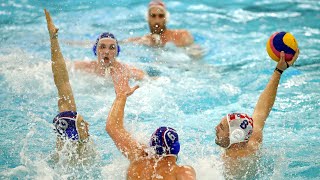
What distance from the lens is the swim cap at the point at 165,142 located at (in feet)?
13.5

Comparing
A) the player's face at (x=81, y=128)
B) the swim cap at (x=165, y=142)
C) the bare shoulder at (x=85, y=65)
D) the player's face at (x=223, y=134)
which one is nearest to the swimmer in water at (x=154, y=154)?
the swim cap at (x=165, y=142)

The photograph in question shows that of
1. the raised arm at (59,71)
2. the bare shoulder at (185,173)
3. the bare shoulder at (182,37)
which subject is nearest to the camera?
the bare shoulder at (185,173)

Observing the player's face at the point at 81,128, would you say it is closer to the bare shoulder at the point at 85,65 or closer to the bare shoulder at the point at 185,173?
the bare shoulder at the point at 185,173

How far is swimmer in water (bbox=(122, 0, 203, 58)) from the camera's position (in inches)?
330

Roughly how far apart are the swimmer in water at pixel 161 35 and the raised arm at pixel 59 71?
3368 mm

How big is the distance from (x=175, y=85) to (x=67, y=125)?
292 centimetres

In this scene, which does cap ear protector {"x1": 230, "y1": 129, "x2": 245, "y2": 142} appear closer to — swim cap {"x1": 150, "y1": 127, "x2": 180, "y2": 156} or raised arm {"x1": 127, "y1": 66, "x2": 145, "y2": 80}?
swim cap {"x1": 150, "y1": 127, "x2": 180, "y2": 156}

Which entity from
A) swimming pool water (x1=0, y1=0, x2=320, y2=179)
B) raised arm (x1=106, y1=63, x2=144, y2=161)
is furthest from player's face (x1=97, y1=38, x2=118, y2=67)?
raised arm (x1=106, y1=63, x2=144, y2=161)

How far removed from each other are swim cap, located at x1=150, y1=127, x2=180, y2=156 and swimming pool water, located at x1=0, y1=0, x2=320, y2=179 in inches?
26.7

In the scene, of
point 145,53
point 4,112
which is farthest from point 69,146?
point 145,53

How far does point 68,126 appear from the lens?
14.8 feet

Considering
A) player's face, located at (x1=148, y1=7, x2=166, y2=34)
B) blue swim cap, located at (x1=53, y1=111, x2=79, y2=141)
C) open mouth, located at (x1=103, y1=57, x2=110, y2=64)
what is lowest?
blue swim cap, located at (x1=53, y1=111, x2=79, y2=141)

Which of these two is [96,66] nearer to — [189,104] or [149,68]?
[149,68]

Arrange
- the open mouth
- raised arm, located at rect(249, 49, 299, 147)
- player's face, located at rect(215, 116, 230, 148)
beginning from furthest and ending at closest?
the open mouth < raised arm, located at rect(249, 49, 299, 147) < player's face, located at rect(215, 116, 230, 148)
